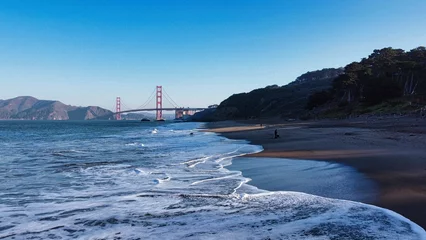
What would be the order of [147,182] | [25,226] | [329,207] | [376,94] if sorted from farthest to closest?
[376,94], [147,182], [329,207], [25,226]

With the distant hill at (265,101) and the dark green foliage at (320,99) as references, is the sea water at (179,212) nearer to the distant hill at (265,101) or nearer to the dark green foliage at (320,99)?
the dark green foliage at (320,99)

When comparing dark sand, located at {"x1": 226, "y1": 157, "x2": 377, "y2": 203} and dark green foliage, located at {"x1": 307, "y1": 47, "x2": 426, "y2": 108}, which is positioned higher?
dark green foliage, located at {"x1": 307, "y1": 47, "x2": 426, "y2": 108}

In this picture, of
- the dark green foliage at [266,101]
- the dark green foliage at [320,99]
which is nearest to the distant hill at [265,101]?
the dark green foliage at [266,101]

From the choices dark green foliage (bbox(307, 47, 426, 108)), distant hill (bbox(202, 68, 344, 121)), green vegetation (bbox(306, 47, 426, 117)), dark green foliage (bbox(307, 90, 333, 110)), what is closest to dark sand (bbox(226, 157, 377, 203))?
green vegetation (bbox(306, 47, 426, 117))


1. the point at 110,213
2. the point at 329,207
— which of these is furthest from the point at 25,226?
the point at 329,207

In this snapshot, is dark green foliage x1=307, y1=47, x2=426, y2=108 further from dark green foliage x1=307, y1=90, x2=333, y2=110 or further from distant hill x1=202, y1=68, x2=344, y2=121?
distant hill x1=202, y1=68, x2=344, y2=121

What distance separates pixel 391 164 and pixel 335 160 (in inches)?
78.1

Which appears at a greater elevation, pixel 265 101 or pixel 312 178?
pixel 265 101

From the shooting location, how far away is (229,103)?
12750 cm

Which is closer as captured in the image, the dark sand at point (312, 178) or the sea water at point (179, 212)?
the sea water at point (179, 212)

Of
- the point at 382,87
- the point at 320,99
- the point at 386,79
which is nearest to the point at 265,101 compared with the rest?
the point at 320,99

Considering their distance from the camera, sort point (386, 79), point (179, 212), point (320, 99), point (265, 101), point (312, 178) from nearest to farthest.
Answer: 1. point (179, 212)
2. point (312, 178)
3. point (386, 79)
4. point (320, 99)
5. point (265, 101)

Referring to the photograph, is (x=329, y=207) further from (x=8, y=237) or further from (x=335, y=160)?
(x=335, y=160)

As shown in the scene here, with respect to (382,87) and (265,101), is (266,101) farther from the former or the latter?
(382,87)
